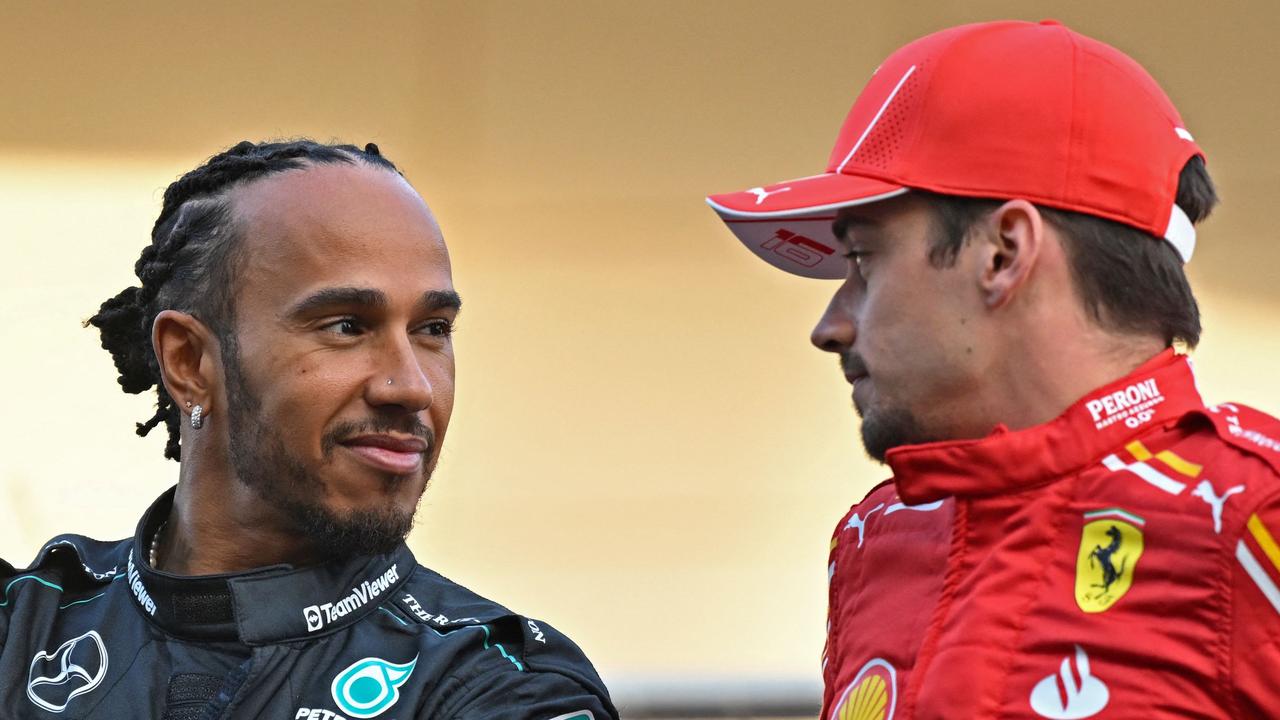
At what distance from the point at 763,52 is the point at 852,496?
4.20ft

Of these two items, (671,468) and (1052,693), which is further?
(671,468)

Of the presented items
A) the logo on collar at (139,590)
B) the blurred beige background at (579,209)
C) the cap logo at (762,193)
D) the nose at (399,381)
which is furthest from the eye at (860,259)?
the blurred beige background at (579,209)

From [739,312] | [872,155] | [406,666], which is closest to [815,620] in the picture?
[739,312]

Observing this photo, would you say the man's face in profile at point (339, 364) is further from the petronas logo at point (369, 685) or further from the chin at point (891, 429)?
the chin at point (891, 429)

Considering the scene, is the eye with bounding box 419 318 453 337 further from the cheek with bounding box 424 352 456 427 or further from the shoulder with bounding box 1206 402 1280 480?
the shoulder with bounding box 1206 402 1280 480

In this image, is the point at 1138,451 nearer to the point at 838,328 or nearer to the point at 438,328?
the point at 838,328

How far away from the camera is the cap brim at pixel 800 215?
185 centimetres

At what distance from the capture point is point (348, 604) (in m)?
2.20

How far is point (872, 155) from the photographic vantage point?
6.16ft

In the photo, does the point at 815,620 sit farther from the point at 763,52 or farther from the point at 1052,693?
the point at 1052,693

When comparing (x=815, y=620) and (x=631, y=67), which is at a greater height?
(x=631, y=67)

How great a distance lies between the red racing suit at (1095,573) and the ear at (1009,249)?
0.15 metres

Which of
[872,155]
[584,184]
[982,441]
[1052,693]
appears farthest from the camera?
[584,184]

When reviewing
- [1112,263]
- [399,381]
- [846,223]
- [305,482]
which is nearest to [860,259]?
[846,223]
